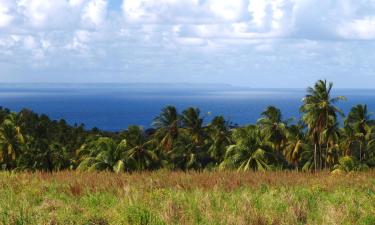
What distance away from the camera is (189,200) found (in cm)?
1080

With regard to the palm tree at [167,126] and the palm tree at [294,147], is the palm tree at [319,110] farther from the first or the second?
the palm tree at [167,126]

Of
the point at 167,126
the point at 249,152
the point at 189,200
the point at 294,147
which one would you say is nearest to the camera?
the point at 189,200

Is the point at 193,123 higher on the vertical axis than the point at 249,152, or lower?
higher

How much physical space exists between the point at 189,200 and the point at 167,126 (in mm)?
56269

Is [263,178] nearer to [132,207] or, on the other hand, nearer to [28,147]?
[132,207]

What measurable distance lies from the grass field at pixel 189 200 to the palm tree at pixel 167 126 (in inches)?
1980

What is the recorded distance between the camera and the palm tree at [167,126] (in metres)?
66.4

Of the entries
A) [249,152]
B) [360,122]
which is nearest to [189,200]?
[249,152]

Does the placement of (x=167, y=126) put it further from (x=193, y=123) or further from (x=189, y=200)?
(x=189, y=200)

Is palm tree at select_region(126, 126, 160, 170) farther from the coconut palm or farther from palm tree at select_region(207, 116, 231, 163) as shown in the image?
the coconut palm

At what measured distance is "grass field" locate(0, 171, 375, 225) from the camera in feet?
29.1

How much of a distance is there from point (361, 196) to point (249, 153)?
123 feet

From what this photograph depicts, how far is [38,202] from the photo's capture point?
37.5 ft

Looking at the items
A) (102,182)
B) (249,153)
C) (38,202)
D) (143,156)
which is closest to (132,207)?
(38,202)
